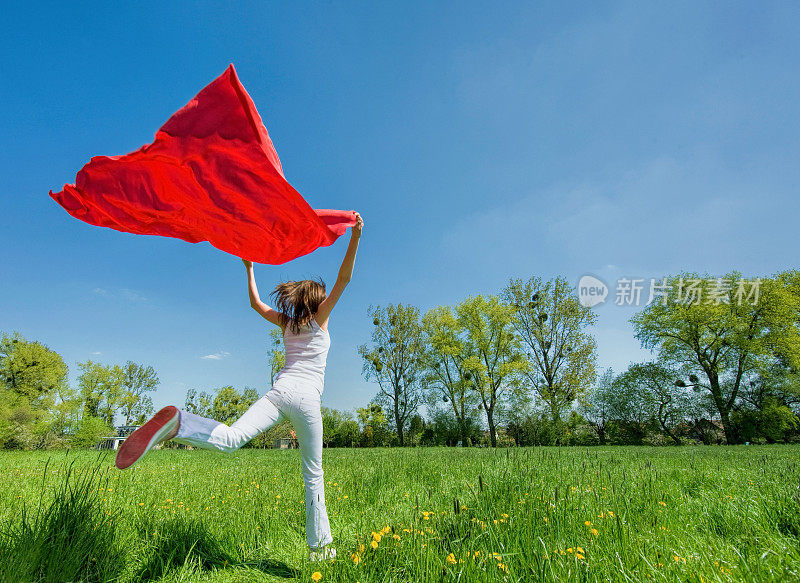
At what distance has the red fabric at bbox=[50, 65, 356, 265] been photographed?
341 centimetres

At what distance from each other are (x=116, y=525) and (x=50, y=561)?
1109 millimetres

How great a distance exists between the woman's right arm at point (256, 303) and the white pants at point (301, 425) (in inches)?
27.4

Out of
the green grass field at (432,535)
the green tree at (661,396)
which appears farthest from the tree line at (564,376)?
the green grass field at (432,535)

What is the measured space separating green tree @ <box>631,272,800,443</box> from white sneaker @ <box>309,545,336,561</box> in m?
43.0

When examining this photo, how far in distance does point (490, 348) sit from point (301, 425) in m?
38.2

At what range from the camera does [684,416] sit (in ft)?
125

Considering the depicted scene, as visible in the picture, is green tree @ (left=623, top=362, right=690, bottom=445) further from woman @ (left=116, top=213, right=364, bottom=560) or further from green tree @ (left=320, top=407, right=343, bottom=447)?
woman @ (left=116, top=213, right=364, bottom=560)

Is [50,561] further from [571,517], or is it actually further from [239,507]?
[571,517]

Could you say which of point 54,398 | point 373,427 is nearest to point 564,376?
point 373,427

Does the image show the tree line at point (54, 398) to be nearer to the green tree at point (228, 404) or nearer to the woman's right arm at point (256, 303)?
the green tree at point (228, 404)

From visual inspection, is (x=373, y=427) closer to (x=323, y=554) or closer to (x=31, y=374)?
(x=31, y=374)

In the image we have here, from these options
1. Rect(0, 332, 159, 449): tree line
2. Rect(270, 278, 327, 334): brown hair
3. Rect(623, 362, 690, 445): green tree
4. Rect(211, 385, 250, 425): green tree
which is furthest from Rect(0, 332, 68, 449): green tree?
Rect(623, 362, 690, 445): green tree

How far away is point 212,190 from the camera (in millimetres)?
3703

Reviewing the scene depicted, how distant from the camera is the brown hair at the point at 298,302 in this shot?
3.66m
